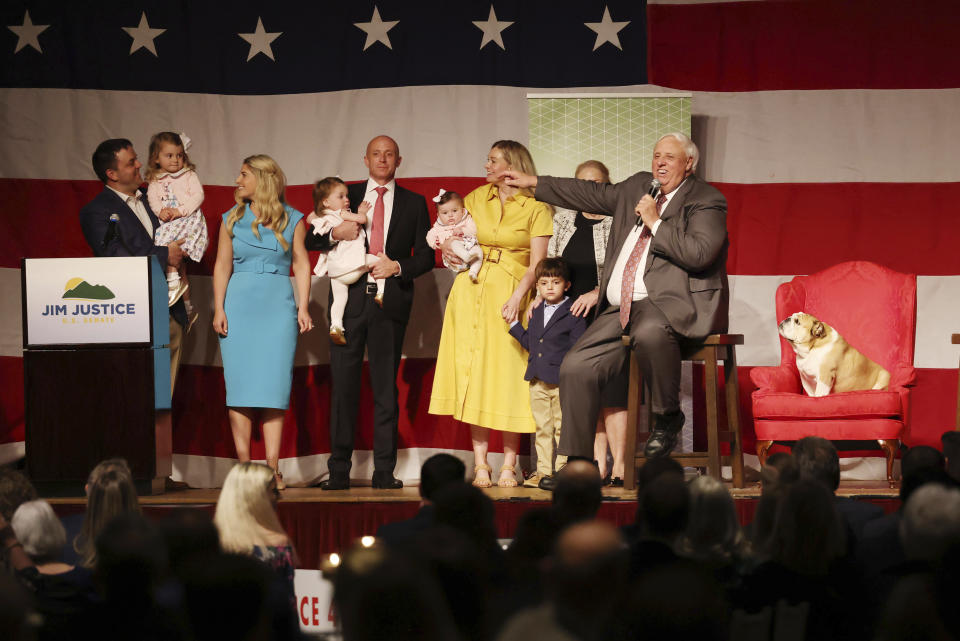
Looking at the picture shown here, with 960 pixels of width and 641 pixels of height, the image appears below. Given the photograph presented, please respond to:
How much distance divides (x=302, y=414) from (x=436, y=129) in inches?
76.1

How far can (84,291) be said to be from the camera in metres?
5.42

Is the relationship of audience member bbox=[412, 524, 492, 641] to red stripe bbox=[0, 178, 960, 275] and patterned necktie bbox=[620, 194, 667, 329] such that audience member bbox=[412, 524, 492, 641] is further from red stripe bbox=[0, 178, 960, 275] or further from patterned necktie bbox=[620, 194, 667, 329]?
red stripe bbox=[0, 178, 960, 275]

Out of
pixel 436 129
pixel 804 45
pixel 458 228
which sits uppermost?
pixel 804 45

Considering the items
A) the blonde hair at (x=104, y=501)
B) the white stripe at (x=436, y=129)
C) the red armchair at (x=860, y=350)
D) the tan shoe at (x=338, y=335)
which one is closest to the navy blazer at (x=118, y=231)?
the tan shoe at (x=338, y=335)

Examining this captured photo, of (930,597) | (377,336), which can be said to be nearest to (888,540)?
(930,597)

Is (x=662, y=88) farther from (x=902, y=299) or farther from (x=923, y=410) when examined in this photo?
(x=923, y=410)

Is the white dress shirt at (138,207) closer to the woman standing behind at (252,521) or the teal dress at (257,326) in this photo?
the teal dress at (257,326)

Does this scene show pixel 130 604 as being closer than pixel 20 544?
Yes

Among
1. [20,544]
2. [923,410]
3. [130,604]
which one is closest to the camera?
Result: [130,604]

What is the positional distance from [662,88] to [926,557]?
4744mm

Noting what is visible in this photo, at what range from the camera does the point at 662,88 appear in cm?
672

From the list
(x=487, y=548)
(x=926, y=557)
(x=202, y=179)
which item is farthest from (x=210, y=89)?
(x=926, y=557)

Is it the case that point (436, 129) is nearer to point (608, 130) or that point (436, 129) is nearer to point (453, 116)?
point (453, 116)

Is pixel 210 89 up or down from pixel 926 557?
up
